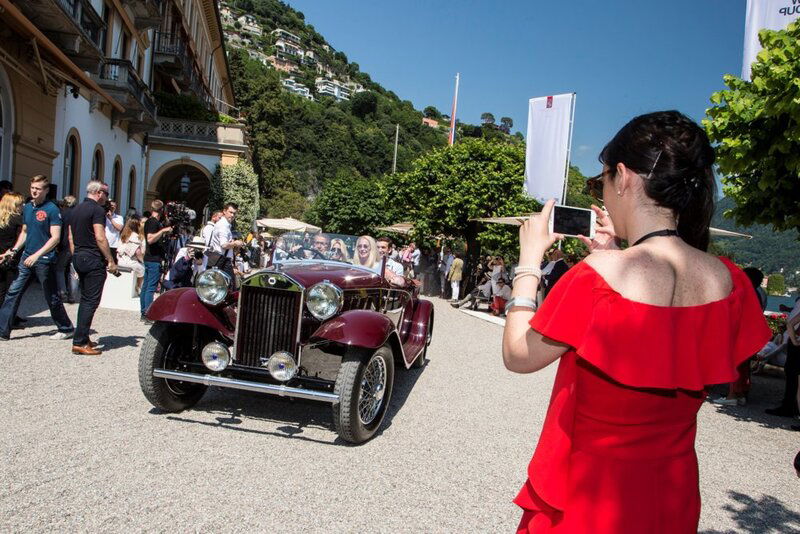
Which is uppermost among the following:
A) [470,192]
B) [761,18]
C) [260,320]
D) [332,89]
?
[332,89]

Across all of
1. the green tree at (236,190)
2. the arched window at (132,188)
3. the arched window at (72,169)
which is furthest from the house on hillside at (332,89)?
the arched window at (72,169)

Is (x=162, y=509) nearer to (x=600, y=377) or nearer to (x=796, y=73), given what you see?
(x=600, y=377)

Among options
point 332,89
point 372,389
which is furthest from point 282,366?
point 332,89

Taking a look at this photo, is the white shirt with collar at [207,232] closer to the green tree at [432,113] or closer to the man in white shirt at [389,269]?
the man in white shirt at [389,269]

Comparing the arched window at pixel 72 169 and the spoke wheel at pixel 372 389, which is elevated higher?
the arched window at pixel 72 169

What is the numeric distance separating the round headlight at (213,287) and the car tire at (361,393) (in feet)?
3.85

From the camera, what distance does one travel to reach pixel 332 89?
154 meters

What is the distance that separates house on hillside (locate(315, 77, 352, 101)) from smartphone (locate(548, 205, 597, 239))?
15296cm

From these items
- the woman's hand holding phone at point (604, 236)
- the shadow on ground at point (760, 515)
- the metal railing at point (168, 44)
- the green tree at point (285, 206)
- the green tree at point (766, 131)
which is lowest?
the shadow on ground at point (760, 515)

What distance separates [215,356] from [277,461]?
99 centimetres

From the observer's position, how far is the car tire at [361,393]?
4.31m

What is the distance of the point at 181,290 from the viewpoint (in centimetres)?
495

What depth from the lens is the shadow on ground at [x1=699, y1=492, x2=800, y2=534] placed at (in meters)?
3.64

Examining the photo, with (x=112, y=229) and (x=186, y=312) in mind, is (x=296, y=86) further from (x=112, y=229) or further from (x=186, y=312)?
(x=186, y=312)
